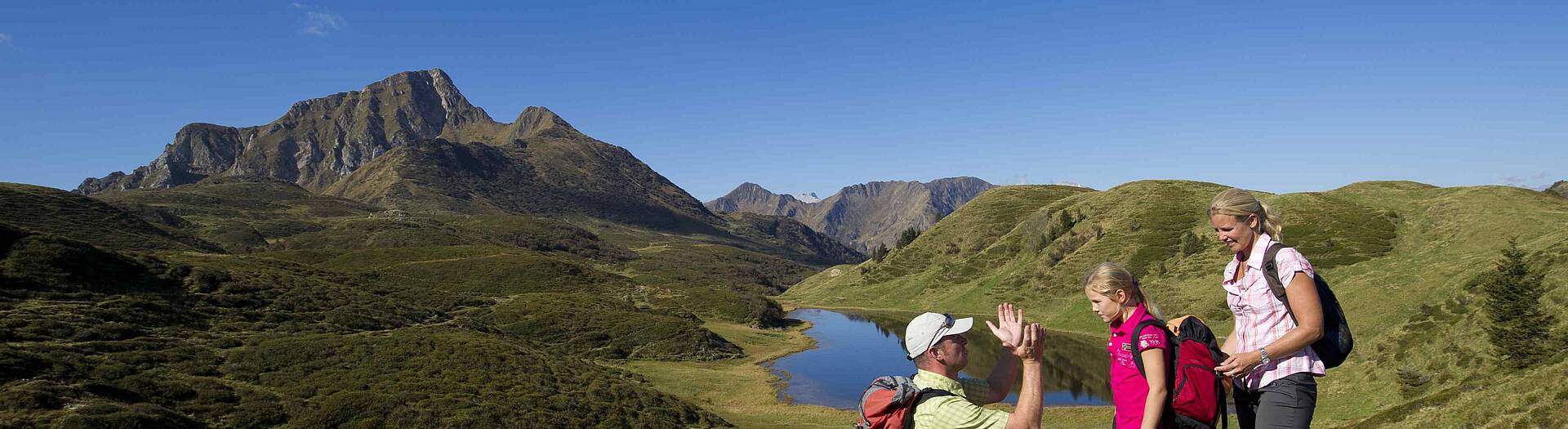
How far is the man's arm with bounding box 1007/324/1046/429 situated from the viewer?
555 cm

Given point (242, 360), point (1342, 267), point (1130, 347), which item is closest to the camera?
point (1130, 347)

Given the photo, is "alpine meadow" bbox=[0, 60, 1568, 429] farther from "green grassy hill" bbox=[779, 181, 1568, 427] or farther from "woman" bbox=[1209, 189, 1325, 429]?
"woman" bbox=[1209, 189, 1325, 429]

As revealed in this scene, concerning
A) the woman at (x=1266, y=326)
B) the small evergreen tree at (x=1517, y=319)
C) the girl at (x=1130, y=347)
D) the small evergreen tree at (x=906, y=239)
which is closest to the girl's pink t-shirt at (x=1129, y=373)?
the girl at (x=1130, y=347)

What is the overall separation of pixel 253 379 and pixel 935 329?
140ft

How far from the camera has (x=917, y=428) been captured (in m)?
6.15

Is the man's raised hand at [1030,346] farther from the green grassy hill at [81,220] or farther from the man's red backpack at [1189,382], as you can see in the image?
the green grassy hill at [81,220]

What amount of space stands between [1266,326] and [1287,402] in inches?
26.7

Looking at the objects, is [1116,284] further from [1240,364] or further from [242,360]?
[242,360]

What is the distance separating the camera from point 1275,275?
632 cm

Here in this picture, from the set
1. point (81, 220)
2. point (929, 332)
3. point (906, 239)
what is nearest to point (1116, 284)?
point (929, 332)

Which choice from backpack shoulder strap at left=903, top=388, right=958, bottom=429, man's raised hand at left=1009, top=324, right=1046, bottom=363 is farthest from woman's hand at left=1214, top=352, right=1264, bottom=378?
backpack shoulder strap at left=903, top=388, right=958, bottom=429

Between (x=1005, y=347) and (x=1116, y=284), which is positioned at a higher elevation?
(x=1116, y=284)

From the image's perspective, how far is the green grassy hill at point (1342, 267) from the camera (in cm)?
4022

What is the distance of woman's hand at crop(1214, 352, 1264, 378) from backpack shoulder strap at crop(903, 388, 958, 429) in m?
2.40
